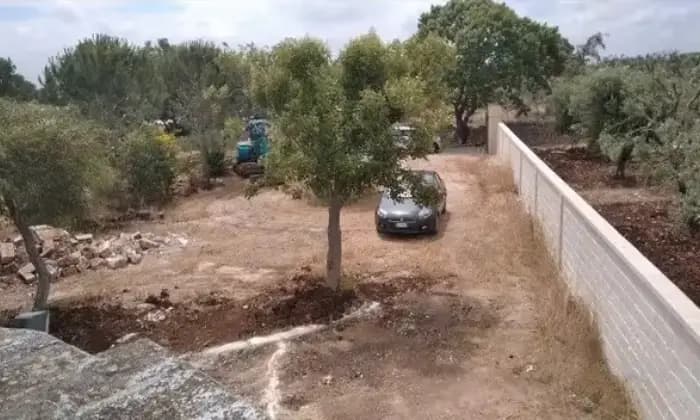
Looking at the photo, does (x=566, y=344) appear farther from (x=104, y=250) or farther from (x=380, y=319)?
(x=104, y=250)

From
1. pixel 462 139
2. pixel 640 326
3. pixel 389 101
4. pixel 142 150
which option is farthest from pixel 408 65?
pixel 462 139

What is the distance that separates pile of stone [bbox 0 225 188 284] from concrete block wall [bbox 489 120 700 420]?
10.3 m

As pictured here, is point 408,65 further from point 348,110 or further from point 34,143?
point 34,143

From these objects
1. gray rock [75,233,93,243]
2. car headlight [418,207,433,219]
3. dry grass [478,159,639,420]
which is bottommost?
dry grass [478,159,639,420]

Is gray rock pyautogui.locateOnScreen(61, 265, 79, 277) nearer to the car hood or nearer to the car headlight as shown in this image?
the car hood

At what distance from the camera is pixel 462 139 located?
3481 centimetres

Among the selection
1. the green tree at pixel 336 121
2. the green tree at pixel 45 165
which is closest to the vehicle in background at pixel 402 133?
the green tree at pixel 336 121

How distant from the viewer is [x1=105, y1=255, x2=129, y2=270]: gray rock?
15.5 metres

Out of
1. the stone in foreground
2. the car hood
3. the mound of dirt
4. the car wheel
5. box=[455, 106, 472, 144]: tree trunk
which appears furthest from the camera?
box=[455, 106, 472, 144]: tree trunk

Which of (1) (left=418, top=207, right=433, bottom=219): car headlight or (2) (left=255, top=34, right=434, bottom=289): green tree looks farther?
(1) (left=418, top=207, right=433, bottom=219): car headlight

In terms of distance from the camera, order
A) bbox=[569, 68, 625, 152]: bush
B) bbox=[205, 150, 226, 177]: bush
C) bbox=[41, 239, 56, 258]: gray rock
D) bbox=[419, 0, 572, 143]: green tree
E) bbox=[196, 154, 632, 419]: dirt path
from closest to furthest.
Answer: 1. bbox=[196, 154, 632, 419]: dirt path
2. bbox=[41, 239, 56, 258]: gray rock
3. bbox=[569, 68, 625, 152]: bush
4. bbox=[205, 150, 226, 177]: bush
5. bbox=[419, 0, 572, 143]: green tree

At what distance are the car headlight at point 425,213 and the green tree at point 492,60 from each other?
15137 millimetres

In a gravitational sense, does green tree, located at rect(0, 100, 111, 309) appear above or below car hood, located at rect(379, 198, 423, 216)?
above

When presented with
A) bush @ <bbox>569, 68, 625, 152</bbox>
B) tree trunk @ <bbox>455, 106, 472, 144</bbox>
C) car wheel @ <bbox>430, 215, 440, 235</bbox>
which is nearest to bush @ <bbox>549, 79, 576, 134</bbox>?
bush @ <bbox>569, 68, 625, 152</bbox>
